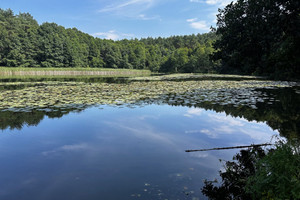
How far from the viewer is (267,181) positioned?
297 cm

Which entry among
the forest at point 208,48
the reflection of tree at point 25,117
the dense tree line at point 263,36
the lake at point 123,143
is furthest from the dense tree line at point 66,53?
the reflection of tree at point 25,117

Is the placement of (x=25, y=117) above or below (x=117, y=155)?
above

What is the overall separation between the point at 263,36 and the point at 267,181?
7.28 meters

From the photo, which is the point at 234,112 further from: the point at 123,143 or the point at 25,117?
the point at 25,117

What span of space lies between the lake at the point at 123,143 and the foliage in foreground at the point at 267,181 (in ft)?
0.95

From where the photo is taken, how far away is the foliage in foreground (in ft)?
9.13

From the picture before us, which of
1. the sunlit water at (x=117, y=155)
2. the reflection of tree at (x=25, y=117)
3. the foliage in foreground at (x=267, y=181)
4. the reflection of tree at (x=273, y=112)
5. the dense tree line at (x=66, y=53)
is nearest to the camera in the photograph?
the foliage in foreground at (x=267, y=181)

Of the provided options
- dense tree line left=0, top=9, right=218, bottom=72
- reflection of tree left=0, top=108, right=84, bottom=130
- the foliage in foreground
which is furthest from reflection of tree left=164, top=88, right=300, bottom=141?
dense tree line left=0, top=9, right=218, bottom=72

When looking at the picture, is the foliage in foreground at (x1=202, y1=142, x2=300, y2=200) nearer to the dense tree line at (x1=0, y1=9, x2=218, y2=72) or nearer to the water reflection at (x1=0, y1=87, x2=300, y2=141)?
the water reflection at (x1=0, y1=87, x2=300, y2=141)

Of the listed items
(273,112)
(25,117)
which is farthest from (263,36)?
(25,117)

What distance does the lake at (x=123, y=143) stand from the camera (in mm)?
3682

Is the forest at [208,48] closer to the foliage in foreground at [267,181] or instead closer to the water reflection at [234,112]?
the water reflection at [234,112]

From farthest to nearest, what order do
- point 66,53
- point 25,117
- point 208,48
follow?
1. point 66,53
2. point 208,48
3. point 25,117

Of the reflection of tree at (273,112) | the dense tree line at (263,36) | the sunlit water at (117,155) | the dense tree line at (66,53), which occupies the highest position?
the dense tree line at (66,53)
